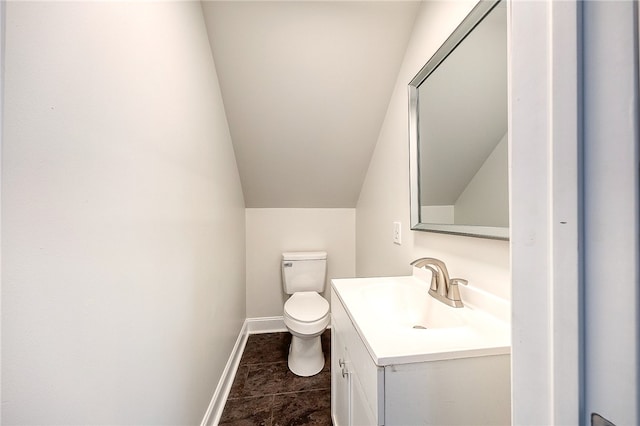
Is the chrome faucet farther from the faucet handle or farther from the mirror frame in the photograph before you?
the mirror frame

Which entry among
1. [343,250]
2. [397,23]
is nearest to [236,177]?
[343,250]

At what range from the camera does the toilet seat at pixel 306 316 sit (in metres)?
1.47

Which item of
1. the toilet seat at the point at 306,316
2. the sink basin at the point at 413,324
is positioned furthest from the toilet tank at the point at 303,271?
the sink basin at the point at 413,324

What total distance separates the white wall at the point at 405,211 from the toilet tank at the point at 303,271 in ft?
1.22

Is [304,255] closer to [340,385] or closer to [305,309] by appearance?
[305,309]

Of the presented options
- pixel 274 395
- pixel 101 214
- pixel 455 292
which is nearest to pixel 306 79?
pixel 101 214

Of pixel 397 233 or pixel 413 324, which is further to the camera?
pixel 397 233

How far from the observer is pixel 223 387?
1.35 meters

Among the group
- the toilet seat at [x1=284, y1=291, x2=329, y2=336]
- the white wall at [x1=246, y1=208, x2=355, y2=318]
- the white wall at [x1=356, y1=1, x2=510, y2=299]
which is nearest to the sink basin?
the white wall at [x1=356, y1=1, x2=510, y2=299]

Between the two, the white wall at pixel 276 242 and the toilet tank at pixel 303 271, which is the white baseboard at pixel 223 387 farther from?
the toilet tank at pixel 303 271

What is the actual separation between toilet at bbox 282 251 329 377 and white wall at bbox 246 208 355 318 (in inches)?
5.2

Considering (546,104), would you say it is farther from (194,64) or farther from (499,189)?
(194,64)

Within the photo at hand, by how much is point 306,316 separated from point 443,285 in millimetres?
945

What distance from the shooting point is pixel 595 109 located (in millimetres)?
234
